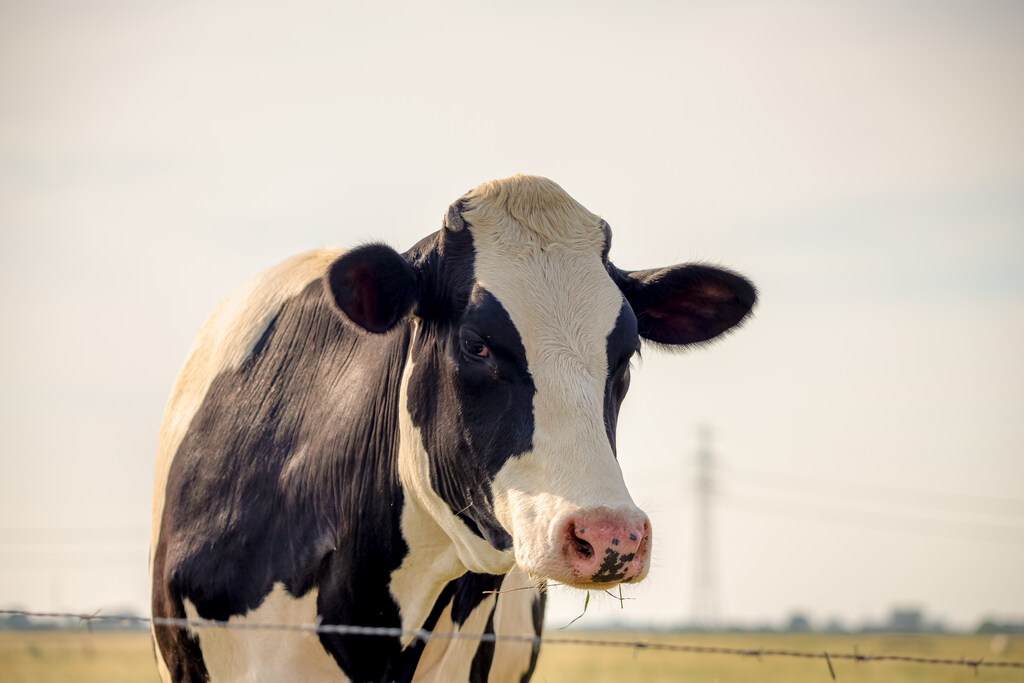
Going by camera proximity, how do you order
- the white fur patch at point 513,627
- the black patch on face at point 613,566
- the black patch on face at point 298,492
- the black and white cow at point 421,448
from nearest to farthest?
the black patch on face at point 613,566, the black and white cow at point 421,448, the black patch on face at point 298,492, the white fur patch at point 513,627

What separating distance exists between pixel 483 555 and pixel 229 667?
1424mm

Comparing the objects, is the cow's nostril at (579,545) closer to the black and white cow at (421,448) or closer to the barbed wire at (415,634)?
the black and white cow at (421,448)

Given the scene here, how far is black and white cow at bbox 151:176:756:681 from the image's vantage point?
4.78 meters

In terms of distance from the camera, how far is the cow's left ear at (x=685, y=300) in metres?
5.95

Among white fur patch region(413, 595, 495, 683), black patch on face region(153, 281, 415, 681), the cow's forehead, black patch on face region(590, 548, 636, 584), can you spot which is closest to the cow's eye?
the cow's forehead

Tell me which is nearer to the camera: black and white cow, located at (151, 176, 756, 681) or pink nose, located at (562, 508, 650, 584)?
pink nose, located at (562, 508, 650, 584)

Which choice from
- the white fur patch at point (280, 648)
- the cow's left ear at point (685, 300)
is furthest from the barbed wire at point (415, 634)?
the cow's left ear at point (685, 300)

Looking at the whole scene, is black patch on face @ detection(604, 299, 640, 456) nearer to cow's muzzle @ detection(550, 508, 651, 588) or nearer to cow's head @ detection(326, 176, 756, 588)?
cow's head @ detection(326, 176, 756, 588)

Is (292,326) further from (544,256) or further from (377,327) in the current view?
(544,256)

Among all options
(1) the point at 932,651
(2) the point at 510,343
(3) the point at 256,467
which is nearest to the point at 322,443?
(3) the point at 256,467

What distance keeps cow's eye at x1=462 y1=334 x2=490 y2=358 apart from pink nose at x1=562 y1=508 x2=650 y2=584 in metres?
0.91

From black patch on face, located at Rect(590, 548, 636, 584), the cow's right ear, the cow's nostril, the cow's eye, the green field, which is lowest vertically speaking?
the green field

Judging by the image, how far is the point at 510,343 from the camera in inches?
195

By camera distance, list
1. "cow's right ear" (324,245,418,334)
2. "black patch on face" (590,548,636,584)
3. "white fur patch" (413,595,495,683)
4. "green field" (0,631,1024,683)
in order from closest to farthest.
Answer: "black patch on face" (590,548,636,584)
"cow's right ear" (324,245,418,334)
"white fur patch" (413,595,495,683)
"green field" (0,631,1024,683)
